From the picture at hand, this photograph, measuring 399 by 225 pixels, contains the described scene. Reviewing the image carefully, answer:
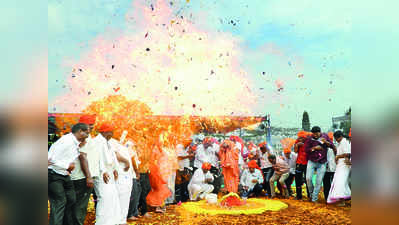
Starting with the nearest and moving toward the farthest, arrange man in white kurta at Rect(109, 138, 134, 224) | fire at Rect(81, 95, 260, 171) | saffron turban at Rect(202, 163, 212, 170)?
1. man in white kurta at Rect(109, 138, 134, 224)
2. fire at Rect(81, 95, 260, 171)
3. saffron turban at Rect(202, 163, 212, 170)

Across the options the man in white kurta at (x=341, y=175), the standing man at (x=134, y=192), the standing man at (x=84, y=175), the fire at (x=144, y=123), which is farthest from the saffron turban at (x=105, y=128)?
the man in white kurta at (x=341, y=175)

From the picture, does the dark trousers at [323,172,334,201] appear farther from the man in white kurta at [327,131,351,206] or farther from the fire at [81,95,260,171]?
the fire at [81,95,260,171]

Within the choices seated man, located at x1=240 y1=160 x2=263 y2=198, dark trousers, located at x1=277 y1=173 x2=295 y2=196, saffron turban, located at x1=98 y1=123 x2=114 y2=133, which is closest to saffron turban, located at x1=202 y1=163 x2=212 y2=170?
seated man, located at x1=240 y1=160 x2=263 y2=198

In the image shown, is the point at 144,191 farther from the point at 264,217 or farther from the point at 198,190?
the point at 264,217

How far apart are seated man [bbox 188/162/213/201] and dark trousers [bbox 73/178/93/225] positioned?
3.05 metres

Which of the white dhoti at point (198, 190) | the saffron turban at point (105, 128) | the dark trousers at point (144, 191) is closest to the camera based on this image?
the saffron turban at point (105, 128)

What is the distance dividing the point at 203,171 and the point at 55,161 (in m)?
3.89

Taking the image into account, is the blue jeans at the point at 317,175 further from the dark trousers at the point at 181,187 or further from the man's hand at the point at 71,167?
the man's hand at the point at 71,167

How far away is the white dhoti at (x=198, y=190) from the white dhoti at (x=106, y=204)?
254 centimetres

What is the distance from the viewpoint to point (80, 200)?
5.79 meters

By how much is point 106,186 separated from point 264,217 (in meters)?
3.16

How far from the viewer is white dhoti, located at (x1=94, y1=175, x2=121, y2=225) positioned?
6.00 m

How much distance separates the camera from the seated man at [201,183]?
27.3 feet

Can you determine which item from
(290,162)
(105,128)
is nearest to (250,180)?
(290,162)
